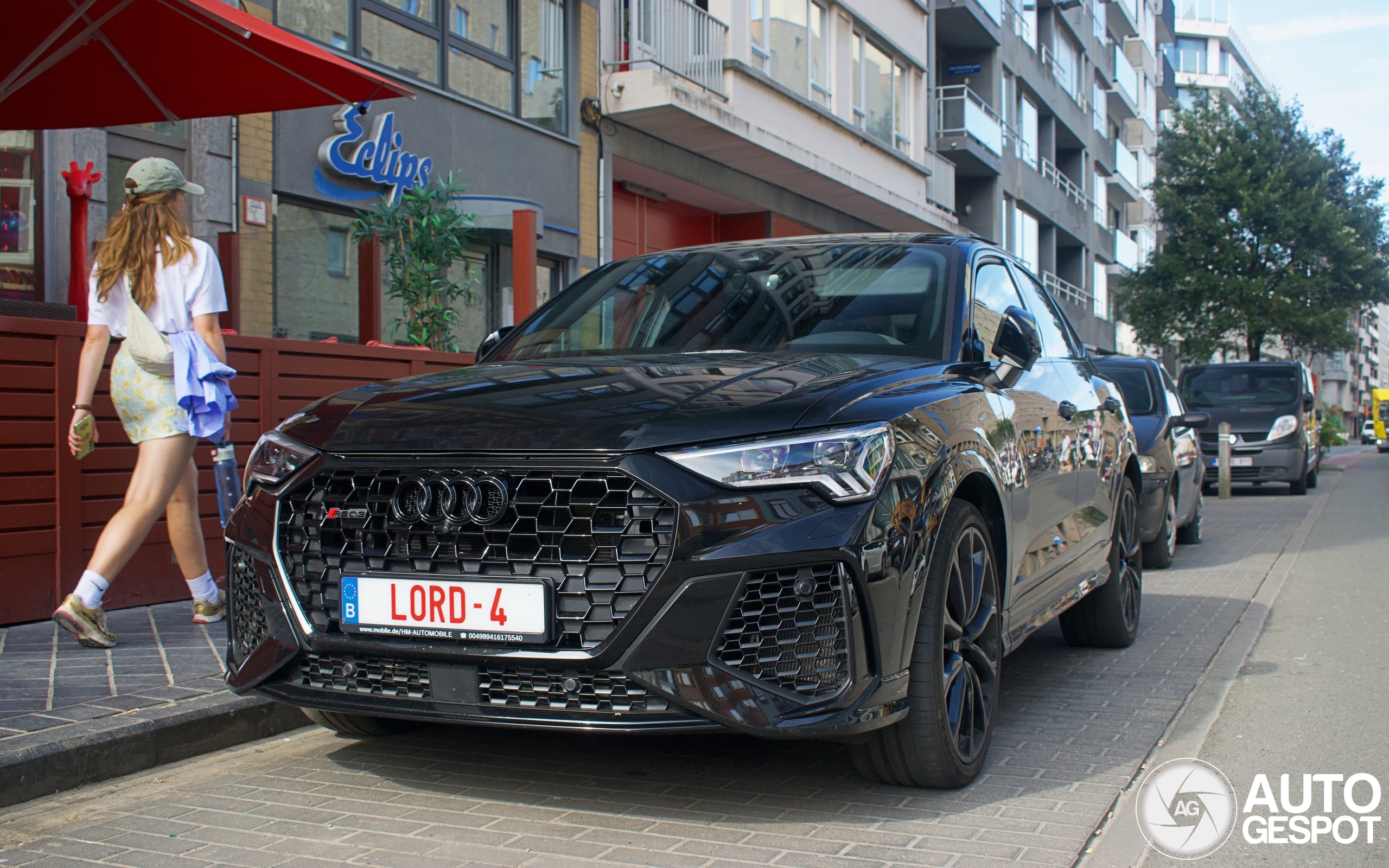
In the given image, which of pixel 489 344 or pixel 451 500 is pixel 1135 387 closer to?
pixel 489 344

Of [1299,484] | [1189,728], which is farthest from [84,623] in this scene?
[1299,484]

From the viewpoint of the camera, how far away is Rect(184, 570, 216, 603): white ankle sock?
5871 mm

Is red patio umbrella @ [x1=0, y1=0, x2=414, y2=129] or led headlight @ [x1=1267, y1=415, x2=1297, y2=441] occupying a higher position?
red patio umbrella @ [x1=0, y1=0, x2=414, y2=129]

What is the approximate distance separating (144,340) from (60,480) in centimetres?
102

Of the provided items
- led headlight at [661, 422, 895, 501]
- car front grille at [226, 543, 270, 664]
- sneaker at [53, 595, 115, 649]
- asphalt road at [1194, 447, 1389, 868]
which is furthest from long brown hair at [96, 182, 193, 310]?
asphalt road at [1194, 447, 1389, 868]

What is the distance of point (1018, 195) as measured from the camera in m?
34.2

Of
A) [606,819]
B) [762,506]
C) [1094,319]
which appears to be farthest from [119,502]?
[1094,319]

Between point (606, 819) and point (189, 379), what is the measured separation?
9.69ft

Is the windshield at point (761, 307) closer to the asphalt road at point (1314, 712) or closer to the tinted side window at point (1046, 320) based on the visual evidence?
the tinted side window at point (1046, 320)

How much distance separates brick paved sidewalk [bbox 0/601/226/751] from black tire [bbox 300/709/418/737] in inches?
21.1

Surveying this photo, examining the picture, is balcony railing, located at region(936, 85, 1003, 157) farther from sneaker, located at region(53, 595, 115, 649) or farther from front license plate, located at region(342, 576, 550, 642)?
front license plate, located at region(342, 576, 550, 642)

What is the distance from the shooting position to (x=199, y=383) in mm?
5465

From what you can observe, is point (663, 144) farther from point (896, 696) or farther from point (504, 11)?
point (896, 696)

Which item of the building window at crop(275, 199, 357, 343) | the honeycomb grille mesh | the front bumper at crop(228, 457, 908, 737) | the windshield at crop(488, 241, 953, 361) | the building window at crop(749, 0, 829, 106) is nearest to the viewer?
the front bumper at crop(228, 457, 908, 737)
